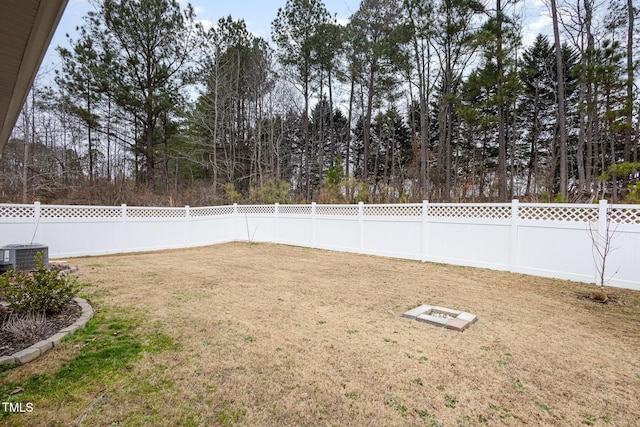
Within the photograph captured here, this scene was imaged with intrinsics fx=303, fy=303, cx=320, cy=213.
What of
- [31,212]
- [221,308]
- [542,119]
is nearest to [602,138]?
[542,119]

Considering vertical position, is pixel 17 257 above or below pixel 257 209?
below

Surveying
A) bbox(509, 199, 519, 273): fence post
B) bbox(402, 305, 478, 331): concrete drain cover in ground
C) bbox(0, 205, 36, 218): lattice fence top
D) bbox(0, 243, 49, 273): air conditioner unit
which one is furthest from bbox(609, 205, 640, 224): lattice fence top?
bbox(0, 205, 36, 218): lattice fence top

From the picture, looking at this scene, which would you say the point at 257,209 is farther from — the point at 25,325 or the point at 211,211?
the point at 25,325

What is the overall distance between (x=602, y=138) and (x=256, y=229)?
1504cm

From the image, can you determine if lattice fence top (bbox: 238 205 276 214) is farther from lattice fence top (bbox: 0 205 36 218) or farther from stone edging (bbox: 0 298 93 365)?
stone edging (bbox: 0 298 93 365)

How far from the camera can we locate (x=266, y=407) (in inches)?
68.7

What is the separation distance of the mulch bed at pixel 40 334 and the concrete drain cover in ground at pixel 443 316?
A: 3280mm

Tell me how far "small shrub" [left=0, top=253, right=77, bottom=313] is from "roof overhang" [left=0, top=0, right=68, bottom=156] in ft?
5.34

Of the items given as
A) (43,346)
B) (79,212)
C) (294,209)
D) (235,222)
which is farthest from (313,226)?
(43,346)

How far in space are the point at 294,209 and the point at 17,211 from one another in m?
6.19

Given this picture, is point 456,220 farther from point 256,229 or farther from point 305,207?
point 256,229

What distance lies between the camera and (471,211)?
5.79 m

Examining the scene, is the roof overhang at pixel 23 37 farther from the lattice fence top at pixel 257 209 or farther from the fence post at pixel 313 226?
the lattice fence top at pixel 257 209

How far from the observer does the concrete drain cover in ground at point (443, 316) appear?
2971 mm
